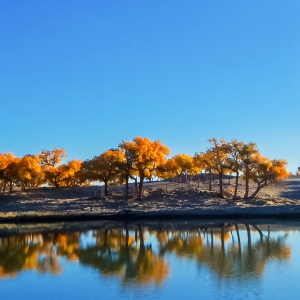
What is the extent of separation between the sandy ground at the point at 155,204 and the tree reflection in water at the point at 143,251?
7959 millimetres

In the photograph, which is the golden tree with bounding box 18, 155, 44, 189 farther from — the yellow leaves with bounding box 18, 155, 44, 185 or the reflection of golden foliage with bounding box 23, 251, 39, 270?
the reflection of golden foliage with bounding box 23, 251, 39, 270

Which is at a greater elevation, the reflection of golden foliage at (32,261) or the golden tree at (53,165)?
the golden tree at (53,165)

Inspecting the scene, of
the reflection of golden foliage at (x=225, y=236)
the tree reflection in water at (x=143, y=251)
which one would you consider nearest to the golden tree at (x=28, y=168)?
the tree reflection in water at (x=143, y=251)

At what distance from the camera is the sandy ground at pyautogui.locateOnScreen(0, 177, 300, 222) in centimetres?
4438

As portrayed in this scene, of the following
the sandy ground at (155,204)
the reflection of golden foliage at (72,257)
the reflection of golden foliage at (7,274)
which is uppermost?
the sandy ground at (155,204)

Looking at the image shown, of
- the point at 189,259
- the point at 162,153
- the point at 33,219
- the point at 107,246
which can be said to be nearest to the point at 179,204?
the point at 162,153

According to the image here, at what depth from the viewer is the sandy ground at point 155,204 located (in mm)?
44375

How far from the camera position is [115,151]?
177 feet

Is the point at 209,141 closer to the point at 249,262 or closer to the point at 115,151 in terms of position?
the point at 115,151

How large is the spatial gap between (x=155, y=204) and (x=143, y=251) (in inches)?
964

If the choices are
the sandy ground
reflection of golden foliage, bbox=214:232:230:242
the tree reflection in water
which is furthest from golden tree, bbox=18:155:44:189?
reflection of golden foliage, bbox=214:232:230:242

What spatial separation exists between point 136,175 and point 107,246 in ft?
92.2

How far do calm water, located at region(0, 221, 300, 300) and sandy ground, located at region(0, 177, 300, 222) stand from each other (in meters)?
7.98

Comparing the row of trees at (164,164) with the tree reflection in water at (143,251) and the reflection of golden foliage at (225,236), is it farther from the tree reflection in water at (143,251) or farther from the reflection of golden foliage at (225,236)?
the reflection of golden foliage at (225,236)
